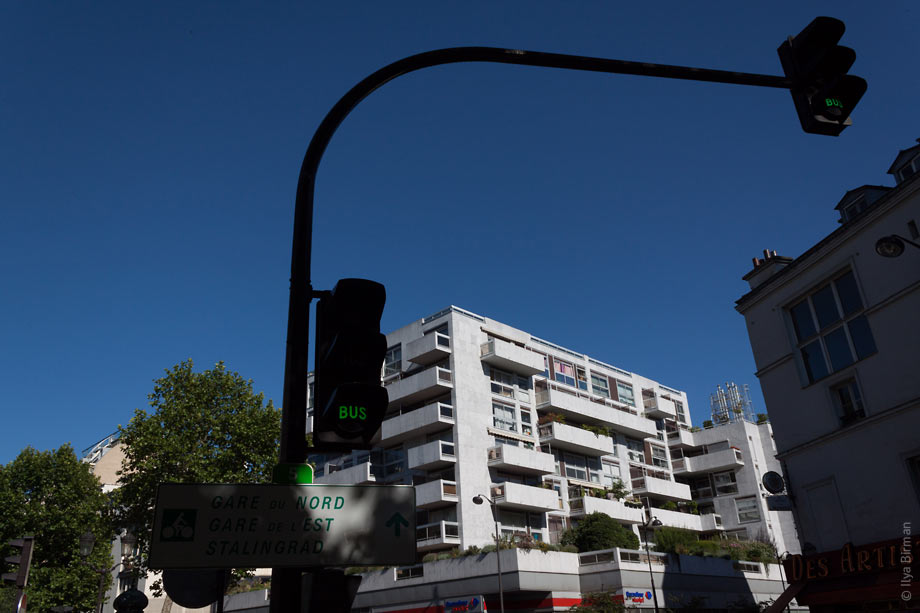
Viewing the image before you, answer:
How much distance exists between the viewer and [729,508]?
187 ft

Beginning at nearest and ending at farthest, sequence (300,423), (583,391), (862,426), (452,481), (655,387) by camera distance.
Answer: (300,423)
(862,426)
(452,481)
(583,391)
(655,387)

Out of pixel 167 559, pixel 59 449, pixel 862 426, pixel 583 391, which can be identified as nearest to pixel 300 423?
pixel 167 559

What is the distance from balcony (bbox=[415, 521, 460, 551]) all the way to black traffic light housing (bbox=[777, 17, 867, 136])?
37.8 meters

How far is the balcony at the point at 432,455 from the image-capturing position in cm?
4225

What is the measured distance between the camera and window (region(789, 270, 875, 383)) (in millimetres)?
21172

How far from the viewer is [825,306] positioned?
22.7 m

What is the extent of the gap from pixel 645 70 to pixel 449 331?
42.5 m

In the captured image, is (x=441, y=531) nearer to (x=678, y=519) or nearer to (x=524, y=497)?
(x=524, y=497)

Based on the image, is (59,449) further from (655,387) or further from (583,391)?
(655,387)

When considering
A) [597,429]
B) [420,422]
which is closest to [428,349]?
[420,422]

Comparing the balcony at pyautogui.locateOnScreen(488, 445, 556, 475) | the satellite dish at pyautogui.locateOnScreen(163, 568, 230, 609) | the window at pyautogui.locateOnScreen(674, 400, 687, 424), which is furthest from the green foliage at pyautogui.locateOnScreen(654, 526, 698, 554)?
the satellite dish at pyautogui.locateOnScreen(163, 568, 230, 609)

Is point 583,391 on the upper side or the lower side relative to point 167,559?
upper

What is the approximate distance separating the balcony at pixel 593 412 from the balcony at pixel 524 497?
755 centimetres

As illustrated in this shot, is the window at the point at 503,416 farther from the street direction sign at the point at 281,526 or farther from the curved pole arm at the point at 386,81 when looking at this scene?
the street direction sign at the point at 281,526
